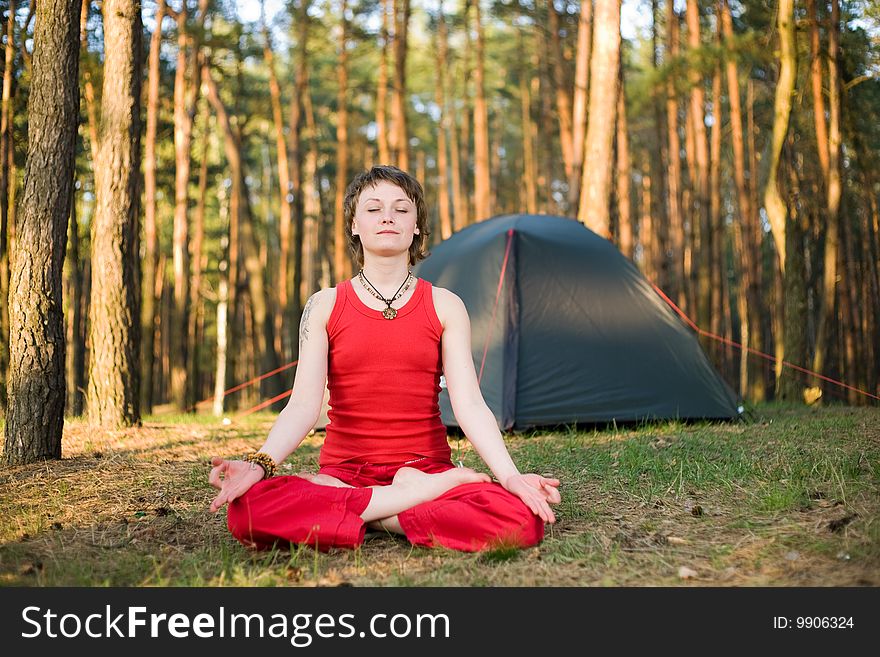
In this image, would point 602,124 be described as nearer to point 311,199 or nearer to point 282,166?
point 282,166

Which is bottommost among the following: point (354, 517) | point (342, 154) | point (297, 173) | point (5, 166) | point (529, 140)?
point (354, 517)

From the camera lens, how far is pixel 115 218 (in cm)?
643

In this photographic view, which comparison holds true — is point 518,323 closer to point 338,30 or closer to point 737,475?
point 737,475

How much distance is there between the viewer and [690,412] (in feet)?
21.8

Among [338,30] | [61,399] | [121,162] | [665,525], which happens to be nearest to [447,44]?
[338,30]

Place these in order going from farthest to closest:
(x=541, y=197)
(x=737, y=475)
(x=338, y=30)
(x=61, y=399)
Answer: (x=541, y=197) < (x=338, y=30) < (x=61, y=399) < (x=737, y=475)

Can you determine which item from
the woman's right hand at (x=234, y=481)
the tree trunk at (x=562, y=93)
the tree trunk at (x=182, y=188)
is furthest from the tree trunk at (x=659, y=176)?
the woman's right hand at (x=234, y=481)

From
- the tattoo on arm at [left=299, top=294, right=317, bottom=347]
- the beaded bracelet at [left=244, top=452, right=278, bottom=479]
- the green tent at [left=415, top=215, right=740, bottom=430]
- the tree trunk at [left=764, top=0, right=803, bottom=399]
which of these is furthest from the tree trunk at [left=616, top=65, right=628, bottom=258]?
the beaded bracelet at [left=244, top=452, right=278, bottom=479]

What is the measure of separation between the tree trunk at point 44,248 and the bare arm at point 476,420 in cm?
288

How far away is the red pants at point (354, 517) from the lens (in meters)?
3.02

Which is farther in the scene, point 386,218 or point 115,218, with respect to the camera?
point 115,218

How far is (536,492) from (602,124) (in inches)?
251

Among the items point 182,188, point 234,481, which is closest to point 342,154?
point 182,188
